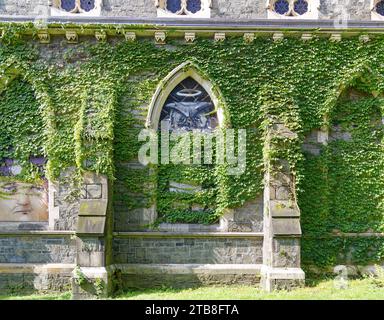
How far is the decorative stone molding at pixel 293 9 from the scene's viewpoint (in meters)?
10.5

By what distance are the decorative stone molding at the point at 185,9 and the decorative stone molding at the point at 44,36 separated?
2.71 meters

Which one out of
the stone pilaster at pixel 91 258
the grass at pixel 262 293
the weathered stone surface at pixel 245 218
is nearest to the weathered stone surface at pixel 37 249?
the grass at pixel 262 293

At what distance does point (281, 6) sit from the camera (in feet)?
35.1

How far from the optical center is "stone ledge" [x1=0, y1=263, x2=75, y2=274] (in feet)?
32.4

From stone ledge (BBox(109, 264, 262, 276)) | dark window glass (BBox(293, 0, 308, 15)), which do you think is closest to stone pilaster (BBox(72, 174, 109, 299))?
stone ledge (BBox(109, 264, 262, 276))

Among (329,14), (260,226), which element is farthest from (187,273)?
(329,14)

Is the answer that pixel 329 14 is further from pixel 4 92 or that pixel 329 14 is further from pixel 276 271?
pixel 4 92

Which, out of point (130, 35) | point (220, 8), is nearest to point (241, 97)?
point (220, 8)

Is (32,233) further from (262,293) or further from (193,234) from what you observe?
(262,293)

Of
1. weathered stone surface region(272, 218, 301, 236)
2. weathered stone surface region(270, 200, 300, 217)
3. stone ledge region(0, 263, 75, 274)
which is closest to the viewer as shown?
weathered stone surface region(272, 218, 301, 236)

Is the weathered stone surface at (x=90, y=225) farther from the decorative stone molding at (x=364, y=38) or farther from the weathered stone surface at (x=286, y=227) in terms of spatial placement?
the decorative stone molding at (x=364, y=38)

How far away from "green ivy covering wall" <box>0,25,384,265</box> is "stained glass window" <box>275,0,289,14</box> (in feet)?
3.12

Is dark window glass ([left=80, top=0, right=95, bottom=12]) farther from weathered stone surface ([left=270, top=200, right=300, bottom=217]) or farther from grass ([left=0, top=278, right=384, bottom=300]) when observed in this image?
grass ([left=0, top=278, right=384, bottom=300])

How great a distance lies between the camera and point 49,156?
1007cm
